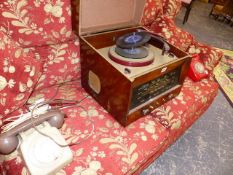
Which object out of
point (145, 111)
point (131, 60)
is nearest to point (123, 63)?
point (131, 60)

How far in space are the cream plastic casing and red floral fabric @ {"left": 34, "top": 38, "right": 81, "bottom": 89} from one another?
1.03ft

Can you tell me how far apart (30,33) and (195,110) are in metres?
0.98

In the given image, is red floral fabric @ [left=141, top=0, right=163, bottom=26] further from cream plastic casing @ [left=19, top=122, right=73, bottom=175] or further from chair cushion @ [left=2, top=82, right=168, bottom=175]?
cream plastic casing @ [left=19, top=122, right=73, bottom=175]

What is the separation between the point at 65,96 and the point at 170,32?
835 millimetres

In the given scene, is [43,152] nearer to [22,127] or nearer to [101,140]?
[22,127]

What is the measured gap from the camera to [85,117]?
1000mm

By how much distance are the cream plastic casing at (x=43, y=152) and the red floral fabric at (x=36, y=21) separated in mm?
403

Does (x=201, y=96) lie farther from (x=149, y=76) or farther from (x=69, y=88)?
(x=69, y=88)

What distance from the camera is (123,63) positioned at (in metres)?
0.95

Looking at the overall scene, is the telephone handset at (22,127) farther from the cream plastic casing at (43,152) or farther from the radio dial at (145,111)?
the radio dial at (145,111)

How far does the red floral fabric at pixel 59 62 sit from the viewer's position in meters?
1.05

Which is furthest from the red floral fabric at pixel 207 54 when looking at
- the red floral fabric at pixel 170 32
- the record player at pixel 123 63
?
the record player at pixel 123 63

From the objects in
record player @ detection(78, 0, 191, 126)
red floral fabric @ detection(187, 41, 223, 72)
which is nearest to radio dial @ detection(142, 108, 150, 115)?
record player @ detection(78, 0, 191, 126)

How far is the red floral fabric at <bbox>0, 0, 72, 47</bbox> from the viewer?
861 millimetres
